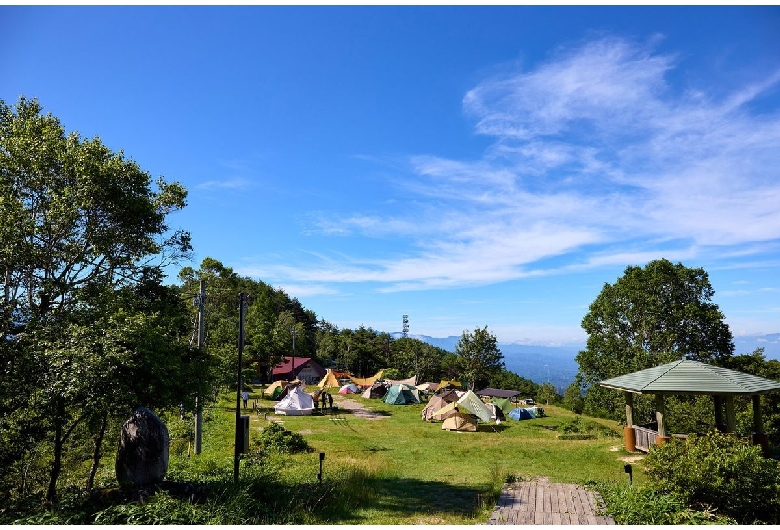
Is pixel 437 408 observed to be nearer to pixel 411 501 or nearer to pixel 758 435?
pixel 758 435

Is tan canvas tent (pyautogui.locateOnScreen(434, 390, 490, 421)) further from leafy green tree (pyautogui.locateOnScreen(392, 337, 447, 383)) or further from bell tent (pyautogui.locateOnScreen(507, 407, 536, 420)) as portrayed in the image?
leafy green tree (pyautogui.locateOnScreen(392, 337, 447, 383))

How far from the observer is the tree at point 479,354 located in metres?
57.5

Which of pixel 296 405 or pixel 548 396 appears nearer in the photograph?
pixel 296 405

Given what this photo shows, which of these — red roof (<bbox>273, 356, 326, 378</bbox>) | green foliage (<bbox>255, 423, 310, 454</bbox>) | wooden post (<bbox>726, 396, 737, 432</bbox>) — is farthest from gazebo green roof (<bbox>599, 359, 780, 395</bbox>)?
red roof (<bbox>273, 356, 326, 378</bbox>)

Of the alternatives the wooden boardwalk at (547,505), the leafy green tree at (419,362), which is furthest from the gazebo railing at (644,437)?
the leafy green tree at (419,362)

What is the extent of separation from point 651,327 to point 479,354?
99.1 feet

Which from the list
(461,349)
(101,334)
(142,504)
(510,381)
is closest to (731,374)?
(142,504)

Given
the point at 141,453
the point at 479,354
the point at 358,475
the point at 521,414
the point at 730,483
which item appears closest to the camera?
the point at 730,483

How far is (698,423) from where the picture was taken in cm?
2195

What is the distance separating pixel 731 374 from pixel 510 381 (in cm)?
4668

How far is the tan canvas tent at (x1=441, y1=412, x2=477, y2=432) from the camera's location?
28.2 m

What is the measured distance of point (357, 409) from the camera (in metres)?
38.1

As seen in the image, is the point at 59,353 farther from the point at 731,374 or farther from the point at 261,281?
the point at 261,281

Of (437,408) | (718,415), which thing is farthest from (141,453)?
(437,408)
